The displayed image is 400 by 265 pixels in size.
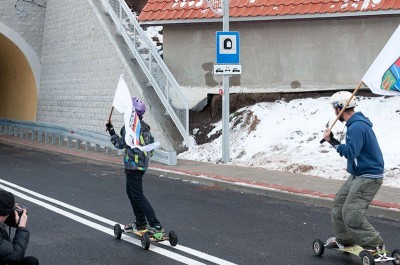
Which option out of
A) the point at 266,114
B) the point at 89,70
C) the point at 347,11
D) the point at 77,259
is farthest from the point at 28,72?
the point at 77,259

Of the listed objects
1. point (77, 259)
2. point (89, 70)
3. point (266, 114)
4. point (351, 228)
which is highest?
point (89, 70)

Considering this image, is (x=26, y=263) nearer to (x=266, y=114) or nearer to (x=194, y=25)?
(x=266, y=114)

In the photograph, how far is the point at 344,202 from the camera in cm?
715

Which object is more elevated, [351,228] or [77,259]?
[351,228]

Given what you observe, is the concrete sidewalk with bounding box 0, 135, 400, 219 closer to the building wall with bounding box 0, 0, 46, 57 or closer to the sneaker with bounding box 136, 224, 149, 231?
the sneaker with bounding box 136, 224, 149, 231

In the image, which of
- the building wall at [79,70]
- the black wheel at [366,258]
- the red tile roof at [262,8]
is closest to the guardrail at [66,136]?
the building wall at [79,70]

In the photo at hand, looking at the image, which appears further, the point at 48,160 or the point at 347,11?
the point at 48,160

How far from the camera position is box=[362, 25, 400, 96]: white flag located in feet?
23.6

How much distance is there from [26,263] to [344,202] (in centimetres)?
342

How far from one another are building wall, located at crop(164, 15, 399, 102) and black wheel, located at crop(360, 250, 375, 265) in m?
11.3

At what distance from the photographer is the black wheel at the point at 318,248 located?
755cm

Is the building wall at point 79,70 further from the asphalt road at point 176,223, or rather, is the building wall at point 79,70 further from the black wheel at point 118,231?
the black wheel at point 118,231

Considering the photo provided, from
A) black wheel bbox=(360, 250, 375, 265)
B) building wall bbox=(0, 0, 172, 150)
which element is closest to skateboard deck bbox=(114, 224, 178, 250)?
black wheel bbox=(360, 250, 375, 265)

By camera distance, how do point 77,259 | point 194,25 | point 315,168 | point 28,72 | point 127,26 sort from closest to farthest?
point 77,259, point 315,168, point 194,25, point 127,26, point 28,72
